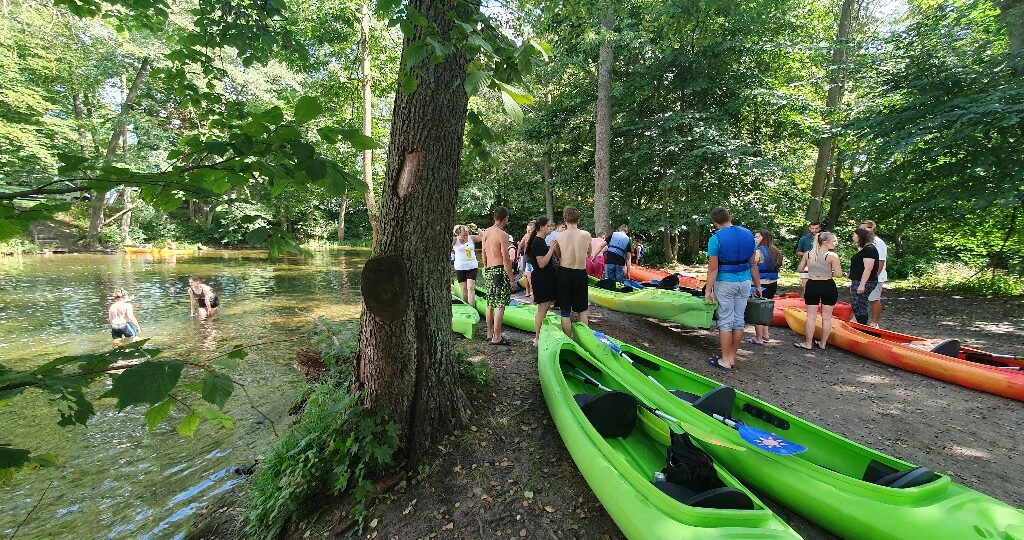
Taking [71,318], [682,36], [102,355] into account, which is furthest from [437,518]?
[71,318]

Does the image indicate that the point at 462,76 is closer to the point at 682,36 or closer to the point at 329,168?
the point at 329,168

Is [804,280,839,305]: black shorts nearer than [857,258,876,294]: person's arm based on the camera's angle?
Yes

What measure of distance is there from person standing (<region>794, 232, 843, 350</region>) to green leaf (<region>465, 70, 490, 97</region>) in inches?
239

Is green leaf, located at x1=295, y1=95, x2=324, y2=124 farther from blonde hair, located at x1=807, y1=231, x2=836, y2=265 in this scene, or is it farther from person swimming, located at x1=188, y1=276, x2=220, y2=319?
person swimming, located at x1=188, y1=276, x2=220, y2=319

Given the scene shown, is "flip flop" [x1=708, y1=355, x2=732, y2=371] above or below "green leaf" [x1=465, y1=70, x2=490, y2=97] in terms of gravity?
below

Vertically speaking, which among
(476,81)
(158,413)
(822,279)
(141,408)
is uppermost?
(476,81)

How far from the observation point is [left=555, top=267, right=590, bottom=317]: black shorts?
17.6 feet

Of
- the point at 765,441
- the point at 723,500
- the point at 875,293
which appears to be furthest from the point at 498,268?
the point at 875,293

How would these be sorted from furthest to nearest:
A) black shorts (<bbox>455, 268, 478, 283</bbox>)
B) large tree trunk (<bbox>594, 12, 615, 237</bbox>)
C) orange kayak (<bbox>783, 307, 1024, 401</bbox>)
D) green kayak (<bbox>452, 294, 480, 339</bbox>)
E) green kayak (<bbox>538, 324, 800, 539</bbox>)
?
large tree trunk (<bbox>594, 12, 615, 237</bbox>) < black shorts (<bbox>455, 268, 478, 283</bbox>) < green kayak (<bbox>452, 294, 480, 339</bbox>) < orange kayak (<bbox>783, 307, 1024, 401</bbox>) < green kayak (<bbox>538, 324, 800, 539</bbox>)

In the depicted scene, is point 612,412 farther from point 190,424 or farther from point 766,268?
point 766,268

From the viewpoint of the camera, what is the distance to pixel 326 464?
2.98 metres

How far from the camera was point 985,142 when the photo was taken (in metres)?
7.86

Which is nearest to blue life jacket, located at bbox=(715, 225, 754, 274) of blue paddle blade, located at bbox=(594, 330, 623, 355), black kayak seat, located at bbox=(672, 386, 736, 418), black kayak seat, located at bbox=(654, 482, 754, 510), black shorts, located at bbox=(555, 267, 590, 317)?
black shorts, located at bbox=(555, 267, 590, 317)

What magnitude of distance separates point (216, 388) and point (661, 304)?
6299 millimetres
